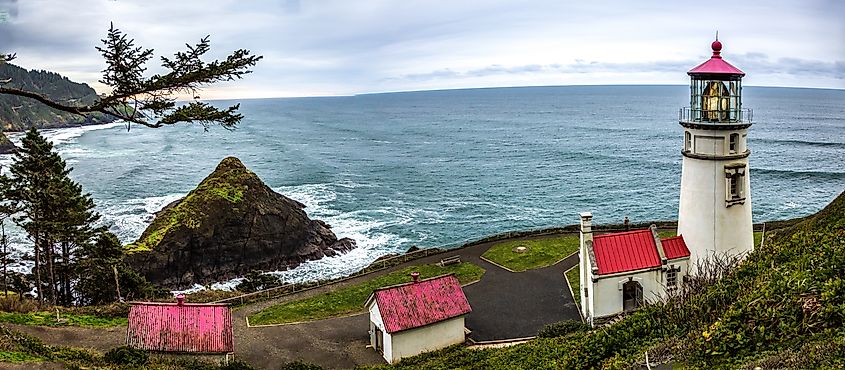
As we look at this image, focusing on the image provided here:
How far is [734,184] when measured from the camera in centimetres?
2000

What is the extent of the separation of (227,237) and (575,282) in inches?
830

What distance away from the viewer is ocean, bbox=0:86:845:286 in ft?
151

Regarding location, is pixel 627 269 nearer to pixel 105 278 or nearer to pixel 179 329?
pixel 179 329

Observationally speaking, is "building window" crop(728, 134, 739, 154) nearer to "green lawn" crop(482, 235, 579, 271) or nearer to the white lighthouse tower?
the white lighthouse tower

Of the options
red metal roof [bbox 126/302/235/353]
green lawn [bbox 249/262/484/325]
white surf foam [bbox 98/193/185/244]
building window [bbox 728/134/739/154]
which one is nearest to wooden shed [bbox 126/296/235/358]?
red metal roof [bbox 126/302/235/353]

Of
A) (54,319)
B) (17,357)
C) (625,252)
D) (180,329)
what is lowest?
(54,319)

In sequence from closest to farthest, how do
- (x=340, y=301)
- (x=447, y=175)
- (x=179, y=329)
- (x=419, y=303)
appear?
(x=179, y=329) → (x=419, y=303) → (x=340, y=301) → (x=447, y=175)

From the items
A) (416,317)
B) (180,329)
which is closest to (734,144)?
(416,317)

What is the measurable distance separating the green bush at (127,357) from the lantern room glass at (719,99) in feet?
59.4

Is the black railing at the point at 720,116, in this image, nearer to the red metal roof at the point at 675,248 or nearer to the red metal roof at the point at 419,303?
the red metal roof at the point at 675,248

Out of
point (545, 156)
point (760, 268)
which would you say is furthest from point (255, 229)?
point (545, 156)

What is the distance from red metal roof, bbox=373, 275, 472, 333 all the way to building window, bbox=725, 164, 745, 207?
9.35 m

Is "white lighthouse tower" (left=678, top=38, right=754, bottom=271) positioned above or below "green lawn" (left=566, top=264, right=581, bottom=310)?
above

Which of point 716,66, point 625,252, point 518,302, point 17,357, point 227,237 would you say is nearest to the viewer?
point 17,357
